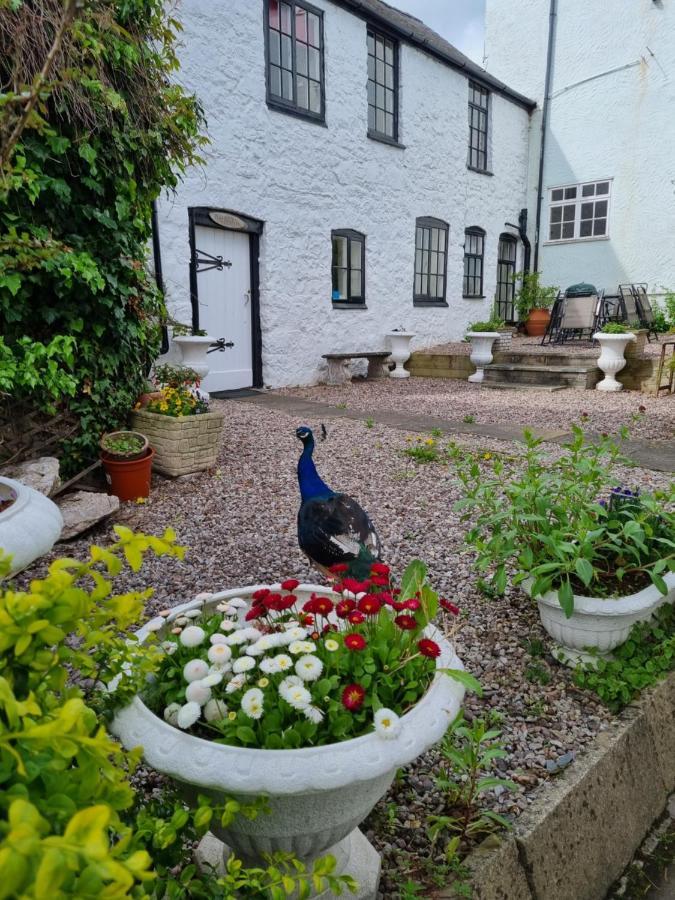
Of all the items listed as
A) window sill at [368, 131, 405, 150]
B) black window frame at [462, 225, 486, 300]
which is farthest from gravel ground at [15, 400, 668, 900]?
black window frame at [462, 225, 486, 300]

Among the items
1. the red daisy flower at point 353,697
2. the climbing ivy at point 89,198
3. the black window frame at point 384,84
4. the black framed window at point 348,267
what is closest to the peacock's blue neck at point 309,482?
A: the red daisy flower at point 353,697

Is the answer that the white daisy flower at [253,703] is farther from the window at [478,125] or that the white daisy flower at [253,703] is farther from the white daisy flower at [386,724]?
the window at [478,125]

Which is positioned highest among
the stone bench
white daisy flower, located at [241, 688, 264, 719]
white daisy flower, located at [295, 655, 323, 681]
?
the stone bench

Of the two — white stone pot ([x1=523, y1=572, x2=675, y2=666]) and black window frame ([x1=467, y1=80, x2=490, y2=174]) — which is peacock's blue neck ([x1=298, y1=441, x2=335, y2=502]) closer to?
white stone pot ([x1=523, y1=572, x2=675, y2=666])

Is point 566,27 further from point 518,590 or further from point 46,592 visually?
point 46,592

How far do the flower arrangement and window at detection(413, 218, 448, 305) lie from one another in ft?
35.5

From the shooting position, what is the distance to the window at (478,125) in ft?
41.1

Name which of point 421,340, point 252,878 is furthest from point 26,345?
point 421,340

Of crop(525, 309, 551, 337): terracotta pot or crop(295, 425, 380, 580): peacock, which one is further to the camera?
crop(525, 309, 551, 337): terracotta pot

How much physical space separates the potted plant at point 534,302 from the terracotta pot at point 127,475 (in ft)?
39.1

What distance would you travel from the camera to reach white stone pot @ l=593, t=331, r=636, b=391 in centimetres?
892

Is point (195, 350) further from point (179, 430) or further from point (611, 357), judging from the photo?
point (611, 357)

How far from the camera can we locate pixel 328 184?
9.41m

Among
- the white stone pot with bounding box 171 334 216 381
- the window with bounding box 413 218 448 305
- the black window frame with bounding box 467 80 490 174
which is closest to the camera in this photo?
the white stone pot with bounding box 171 334 216 381
